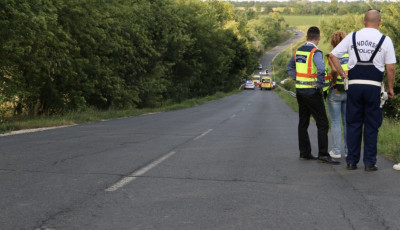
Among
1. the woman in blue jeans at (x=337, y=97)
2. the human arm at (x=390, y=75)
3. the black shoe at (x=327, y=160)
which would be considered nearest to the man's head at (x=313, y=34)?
the woman in blue jeans at (x=337, y=97)

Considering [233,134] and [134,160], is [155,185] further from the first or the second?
[233,134]

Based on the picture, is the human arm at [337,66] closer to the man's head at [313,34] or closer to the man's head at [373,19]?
the man's head at [373,19]

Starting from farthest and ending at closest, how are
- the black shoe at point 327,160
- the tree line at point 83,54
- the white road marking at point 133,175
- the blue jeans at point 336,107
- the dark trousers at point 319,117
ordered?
the tree line at point 83,54, the blue jeans at point 336,107, the dark trousers at point 319,117, the black shoe at point 327,160, the white road marking at point 133,175

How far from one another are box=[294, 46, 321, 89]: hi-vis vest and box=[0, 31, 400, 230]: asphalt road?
1.36 metres

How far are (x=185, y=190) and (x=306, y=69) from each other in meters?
3.33

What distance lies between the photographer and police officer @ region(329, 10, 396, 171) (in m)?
6.05

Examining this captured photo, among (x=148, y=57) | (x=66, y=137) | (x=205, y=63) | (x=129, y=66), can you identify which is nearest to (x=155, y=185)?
(x=66, y=137)

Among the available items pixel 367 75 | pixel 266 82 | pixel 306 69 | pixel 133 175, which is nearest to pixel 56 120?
pixel 133 175

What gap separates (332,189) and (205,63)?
42.4 meters

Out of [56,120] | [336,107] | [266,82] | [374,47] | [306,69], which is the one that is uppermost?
[374,47]

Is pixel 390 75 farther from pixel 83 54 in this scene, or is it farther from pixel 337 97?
pixel 83 54

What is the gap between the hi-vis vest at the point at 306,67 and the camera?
7023 mm

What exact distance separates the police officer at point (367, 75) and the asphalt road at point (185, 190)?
607mm

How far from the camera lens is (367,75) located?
20.1 feet
